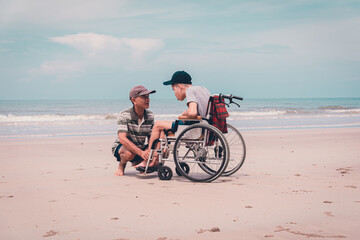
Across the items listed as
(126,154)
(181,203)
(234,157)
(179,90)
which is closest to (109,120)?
(234,157)

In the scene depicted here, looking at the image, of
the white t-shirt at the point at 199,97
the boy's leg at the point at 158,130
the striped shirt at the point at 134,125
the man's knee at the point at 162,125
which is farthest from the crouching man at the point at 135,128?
the white t-shirt at the point at 199,97

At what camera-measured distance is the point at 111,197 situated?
12.6 ft

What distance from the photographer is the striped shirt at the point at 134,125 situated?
475 cm

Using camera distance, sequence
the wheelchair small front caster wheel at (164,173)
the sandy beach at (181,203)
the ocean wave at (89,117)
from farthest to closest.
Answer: the ocean wave at (89,117)
the wheelchair small front caster wheel at (164,173)
the sandy beach at (181,203)

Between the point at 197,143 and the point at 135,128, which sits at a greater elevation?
the point at 135,128

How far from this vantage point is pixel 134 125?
15.8 ft

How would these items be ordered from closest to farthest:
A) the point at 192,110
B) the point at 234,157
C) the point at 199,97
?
the point at 192,110 < the point at 199,97 < the point at 234,157

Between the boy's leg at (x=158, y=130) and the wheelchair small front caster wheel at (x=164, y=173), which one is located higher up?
the boy's leg at (x=158, y=130)

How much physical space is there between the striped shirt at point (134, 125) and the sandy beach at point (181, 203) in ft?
1.65

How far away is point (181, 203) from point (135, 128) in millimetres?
1488

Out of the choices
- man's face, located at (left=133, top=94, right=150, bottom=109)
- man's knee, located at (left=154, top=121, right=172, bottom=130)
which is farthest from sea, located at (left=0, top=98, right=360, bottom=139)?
man's face, located at (left=133, top=94, right=150, bottom=109)

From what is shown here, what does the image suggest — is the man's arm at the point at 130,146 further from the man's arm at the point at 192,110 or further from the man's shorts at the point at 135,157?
the man's arm at the point at 192,110

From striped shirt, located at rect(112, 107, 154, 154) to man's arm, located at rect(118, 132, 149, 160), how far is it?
0.25 ft

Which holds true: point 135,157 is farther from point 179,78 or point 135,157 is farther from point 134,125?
point 179,78
